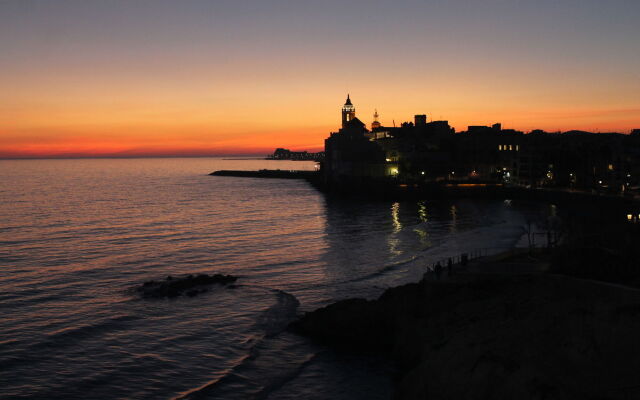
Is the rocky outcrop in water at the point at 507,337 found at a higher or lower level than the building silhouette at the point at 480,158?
lower

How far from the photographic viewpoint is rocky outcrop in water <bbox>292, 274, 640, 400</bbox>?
577 inches

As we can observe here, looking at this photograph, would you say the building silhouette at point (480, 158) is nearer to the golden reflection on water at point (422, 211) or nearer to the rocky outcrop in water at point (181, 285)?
the golden reflection on water at point (422, 211)

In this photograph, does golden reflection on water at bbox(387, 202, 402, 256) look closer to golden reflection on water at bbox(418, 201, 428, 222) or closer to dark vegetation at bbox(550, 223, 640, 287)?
golden reflection on water at bbox(418, 201, 428, 222)

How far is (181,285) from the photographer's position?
35750mm

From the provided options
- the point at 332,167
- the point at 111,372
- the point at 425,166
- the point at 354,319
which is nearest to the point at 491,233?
the point at 354,319

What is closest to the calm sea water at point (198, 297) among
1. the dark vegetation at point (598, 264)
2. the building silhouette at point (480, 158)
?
the dark vegetation at point (598, 264)

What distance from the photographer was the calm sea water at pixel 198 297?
865 inches

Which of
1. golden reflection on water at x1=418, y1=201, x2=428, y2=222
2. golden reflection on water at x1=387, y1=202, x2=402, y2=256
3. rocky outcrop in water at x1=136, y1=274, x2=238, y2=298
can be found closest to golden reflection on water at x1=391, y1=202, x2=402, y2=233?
golden reflection on water at x1=387, y1=202, x2=402, y2=256

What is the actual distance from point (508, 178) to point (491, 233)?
8281 centimetres

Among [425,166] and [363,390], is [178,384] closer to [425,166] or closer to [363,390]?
[363,390]

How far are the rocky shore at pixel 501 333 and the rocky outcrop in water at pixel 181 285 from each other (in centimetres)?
1070

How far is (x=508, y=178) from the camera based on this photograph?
138000 millimetres

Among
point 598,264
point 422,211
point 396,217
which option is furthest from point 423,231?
point 598,264

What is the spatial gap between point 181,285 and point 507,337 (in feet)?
77.2
